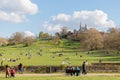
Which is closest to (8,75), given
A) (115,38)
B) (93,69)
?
(93,69)

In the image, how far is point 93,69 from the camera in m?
51.9

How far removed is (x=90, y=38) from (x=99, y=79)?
125 metres

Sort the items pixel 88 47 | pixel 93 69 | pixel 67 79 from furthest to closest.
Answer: pixel 88 47 → pixel 93 69 → pixel 67 79

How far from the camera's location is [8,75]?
39.8 metres

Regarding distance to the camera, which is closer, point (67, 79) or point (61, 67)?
point (67, 79)

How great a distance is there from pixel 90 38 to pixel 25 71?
355ft

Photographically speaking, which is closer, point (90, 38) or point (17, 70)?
point (17, 70)

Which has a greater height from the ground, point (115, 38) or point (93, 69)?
point (115, 38)

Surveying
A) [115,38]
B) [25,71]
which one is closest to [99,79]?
[25,71]

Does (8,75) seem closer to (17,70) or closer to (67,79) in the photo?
(67,79)

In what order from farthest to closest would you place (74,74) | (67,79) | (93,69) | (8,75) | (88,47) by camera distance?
1. (88,47)
2. (93,69)
3. (74,74)
4. (8,75)
5. (67,79)

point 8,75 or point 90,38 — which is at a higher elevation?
point 90,38

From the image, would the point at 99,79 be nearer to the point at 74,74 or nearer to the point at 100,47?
the point at 74,74

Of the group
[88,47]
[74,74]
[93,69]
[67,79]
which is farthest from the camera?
[88,47]
